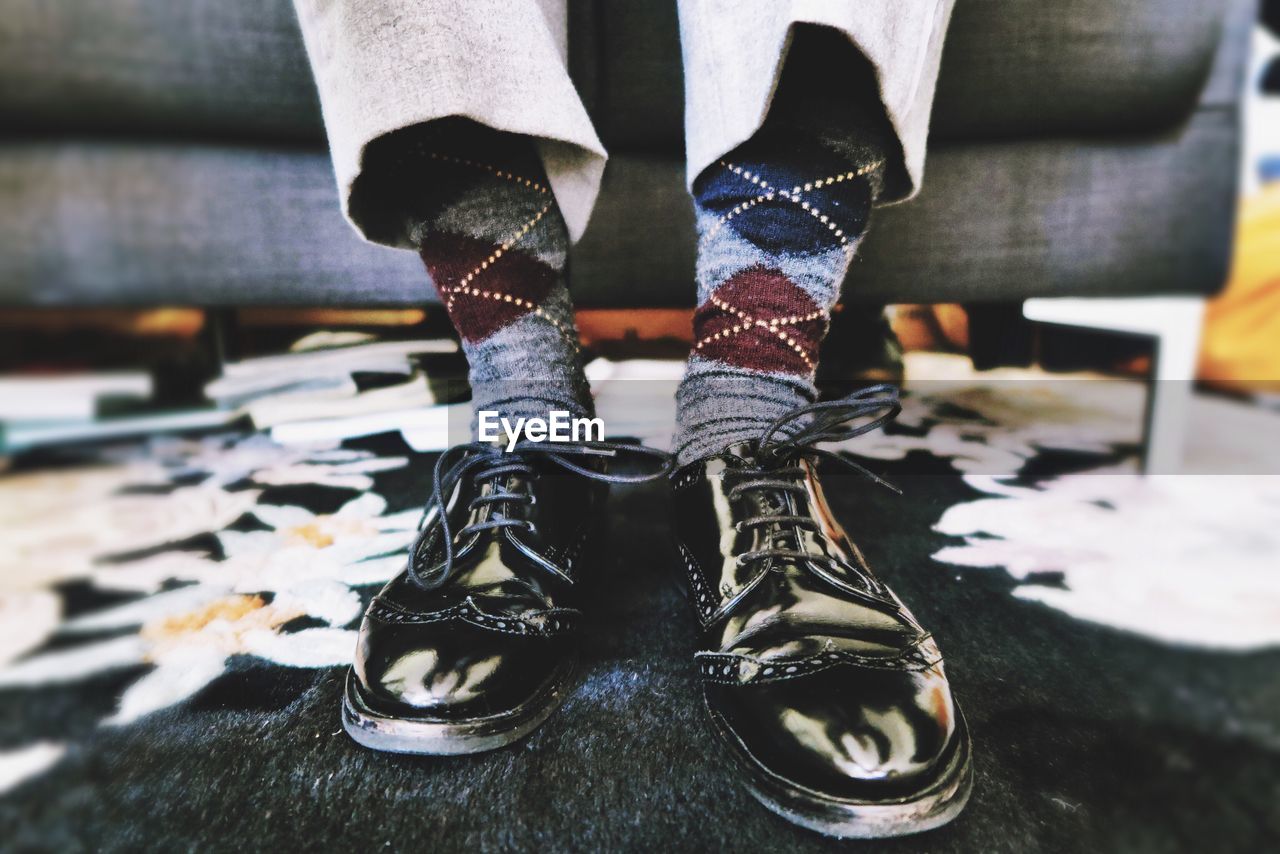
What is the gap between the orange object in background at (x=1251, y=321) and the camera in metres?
0.72

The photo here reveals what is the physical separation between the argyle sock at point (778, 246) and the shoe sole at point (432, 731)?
180mm

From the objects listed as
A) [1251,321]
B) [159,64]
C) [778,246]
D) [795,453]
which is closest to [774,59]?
[778,246]

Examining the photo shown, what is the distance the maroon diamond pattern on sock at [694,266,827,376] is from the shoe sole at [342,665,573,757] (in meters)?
0.23

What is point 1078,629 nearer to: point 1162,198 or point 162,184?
point 1162,198

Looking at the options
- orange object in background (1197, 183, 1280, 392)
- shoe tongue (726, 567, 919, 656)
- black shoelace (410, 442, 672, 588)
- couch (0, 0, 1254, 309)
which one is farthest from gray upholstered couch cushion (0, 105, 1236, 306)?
shoe tongue (726, 567, 919, 656)

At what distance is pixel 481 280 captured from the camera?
1.41ft

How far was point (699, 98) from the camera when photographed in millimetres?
420

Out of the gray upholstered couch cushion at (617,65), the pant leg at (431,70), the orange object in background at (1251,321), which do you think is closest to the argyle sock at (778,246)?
the pant leg at (431,70)

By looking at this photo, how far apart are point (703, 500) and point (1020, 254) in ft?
1.62

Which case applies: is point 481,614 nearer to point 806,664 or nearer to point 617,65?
point 806,664

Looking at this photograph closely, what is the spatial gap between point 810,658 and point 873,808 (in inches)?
2.3

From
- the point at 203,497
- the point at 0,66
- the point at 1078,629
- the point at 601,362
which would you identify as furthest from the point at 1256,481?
the point at 0,66

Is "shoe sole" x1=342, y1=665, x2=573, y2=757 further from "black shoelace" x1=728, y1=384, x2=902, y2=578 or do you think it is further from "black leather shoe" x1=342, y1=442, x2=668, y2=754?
"black shoelace" x1=728, y1=384, x2=902, y2=578

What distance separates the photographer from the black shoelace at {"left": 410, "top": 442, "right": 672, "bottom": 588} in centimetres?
36
